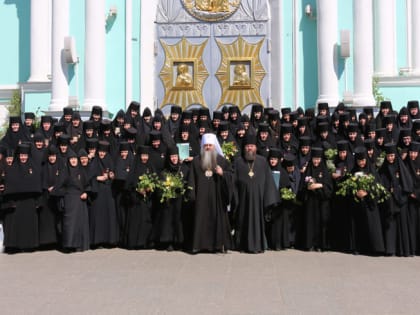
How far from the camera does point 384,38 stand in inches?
626

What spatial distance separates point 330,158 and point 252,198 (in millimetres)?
1657

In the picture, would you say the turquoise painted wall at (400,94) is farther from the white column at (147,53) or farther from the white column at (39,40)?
the white column at (39,40)

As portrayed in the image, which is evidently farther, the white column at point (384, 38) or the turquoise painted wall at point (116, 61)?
the white column at point (384, 38)

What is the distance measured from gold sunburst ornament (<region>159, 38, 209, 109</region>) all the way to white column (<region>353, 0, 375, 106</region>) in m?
4.08

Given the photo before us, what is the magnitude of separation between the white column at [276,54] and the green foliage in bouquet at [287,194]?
6.27 meters

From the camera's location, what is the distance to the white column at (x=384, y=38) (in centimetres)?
1584

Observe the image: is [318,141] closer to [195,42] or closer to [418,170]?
[418,170]

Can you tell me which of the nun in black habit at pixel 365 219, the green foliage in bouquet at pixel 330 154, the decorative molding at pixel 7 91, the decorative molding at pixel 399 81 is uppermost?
the decorative molding at pixel 7 91

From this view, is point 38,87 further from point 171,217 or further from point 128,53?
point 171,217

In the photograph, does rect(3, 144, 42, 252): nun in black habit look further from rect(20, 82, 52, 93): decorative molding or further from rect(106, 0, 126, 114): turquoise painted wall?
rect(20, 82, 52, 93): decorative molding

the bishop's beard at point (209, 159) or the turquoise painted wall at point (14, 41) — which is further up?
the turquoise painted wall at point (14, 41)

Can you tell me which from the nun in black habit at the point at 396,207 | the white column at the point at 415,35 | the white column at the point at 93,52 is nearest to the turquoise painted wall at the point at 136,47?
the white column at the point at 93,52

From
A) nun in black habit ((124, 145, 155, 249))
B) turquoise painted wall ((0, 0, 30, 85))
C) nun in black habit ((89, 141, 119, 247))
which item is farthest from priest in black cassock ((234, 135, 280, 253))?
turquoise painted wall ((0, 0, 30, 85))

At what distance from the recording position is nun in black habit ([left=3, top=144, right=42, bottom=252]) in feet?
28.6
